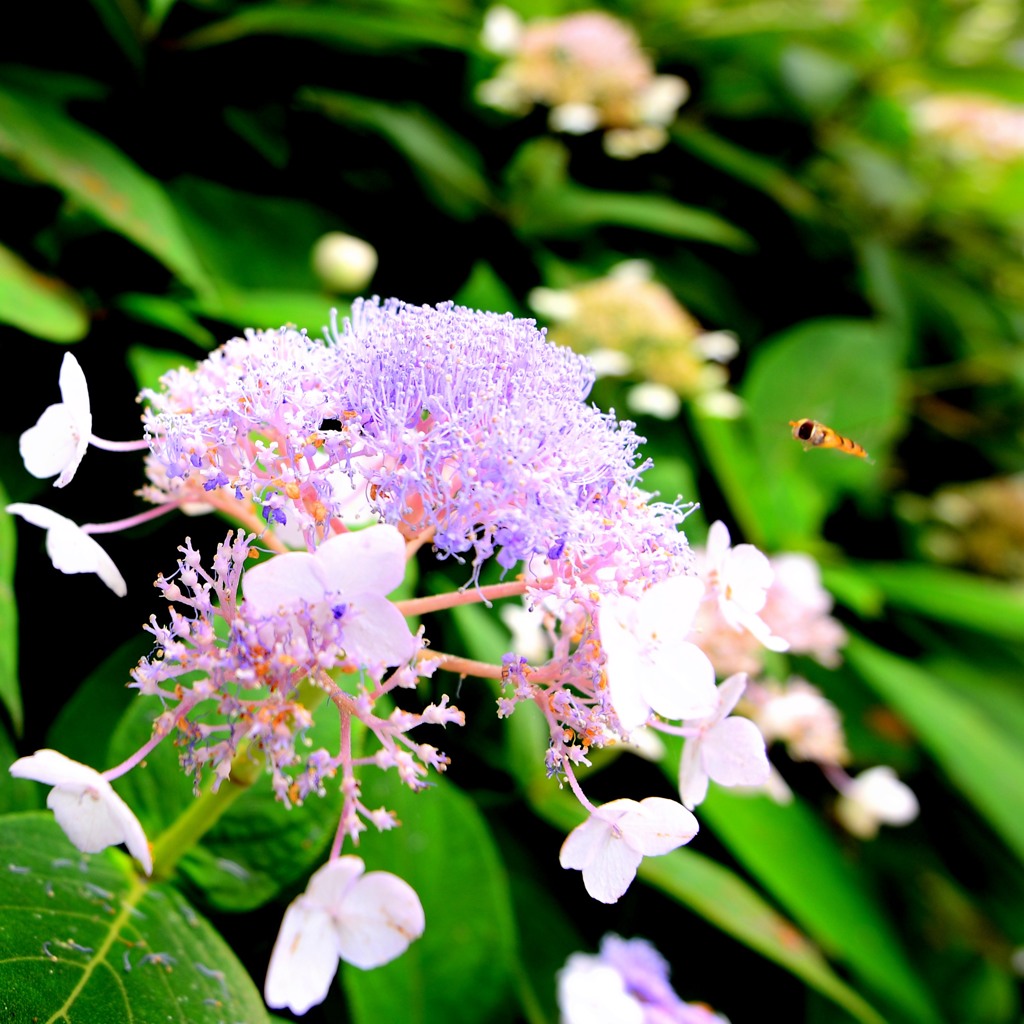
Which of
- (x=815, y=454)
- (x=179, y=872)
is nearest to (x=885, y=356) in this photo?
(x=815, y=454)

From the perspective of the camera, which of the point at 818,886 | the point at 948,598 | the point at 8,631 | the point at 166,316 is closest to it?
the point at 8,631

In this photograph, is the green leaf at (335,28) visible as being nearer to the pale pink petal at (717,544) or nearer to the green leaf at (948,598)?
the pale pink petal at (717,544)

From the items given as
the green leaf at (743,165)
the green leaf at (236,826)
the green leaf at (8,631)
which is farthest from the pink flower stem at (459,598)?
the green leaf at (743,165)

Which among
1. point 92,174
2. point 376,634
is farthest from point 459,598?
point 92,174

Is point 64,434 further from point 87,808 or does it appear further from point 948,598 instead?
point 948,598

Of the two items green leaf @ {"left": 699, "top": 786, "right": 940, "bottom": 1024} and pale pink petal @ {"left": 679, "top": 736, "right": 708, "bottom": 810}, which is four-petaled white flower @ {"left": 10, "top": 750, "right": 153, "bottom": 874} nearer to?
pale pink petal @ {"left": 679, "top": 736, "right": 708, "bottom": 810}

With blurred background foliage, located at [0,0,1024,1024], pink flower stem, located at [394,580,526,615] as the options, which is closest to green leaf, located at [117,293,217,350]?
blurred background foliage, located at [0,0,1024,1024]
